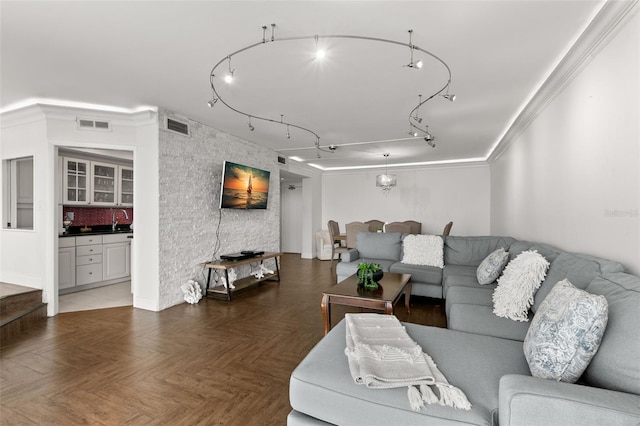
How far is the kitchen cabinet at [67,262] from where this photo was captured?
170 inches

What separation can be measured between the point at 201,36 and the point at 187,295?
10.3 feet

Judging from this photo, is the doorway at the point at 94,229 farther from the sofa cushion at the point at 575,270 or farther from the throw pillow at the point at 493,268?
the sofa cushion at the point at 575,270

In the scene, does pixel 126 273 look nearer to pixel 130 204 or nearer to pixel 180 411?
pixel 130 204

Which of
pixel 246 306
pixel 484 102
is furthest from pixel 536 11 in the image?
pixel 246 306

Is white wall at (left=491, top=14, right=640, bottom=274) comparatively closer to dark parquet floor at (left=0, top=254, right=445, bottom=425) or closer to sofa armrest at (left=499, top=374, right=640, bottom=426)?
sofa armrest at (left=499, top=374, right=640, bottom=426)

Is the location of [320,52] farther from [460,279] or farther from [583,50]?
[460,279]

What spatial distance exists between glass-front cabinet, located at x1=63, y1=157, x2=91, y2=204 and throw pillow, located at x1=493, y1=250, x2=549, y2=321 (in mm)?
5856

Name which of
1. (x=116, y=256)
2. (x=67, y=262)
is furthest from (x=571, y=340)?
(x=116, y=256)

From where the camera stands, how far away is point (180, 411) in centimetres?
184

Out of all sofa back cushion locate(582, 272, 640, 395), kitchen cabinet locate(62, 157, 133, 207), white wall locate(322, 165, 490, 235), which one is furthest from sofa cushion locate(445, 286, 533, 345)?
kitchen cabinet locate(62, 157, 133, 207)

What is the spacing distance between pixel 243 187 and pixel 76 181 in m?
2.62

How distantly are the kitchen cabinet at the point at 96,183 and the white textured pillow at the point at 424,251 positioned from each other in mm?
5009

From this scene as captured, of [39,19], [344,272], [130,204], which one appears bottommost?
[344,272]

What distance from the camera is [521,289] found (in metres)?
2.32
